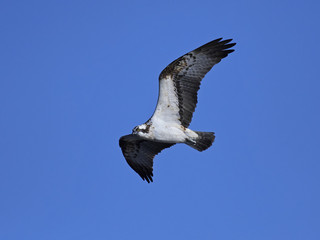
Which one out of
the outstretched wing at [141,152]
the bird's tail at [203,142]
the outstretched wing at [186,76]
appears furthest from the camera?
the outstretched wing at [141,152]

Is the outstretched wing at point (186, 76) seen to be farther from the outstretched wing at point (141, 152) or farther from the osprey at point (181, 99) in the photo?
the outstretched wing at point (141, 152)

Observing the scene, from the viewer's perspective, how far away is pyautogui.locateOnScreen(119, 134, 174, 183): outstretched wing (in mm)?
13227

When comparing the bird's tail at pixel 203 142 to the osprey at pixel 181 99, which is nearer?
the osprey at pixel 181 99

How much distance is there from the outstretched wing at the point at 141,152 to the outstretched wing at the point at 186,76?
121cm

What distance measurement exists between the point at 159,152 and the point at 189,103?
1779mm

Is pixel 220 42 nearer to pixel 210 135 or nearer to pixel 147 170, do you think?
pixel 210 135

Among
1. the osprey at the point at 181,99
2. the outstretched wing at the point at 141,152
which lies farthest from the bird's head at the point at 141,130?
the outstretched wing at the point at 141,152

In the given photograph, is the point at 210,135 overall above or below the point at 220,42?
below

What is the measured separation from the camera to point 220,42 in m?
12.2

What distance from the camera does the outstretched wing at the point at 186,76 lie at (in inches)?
474

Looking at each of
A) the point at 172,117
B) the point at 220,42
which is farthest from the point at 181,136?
the point at 220,42

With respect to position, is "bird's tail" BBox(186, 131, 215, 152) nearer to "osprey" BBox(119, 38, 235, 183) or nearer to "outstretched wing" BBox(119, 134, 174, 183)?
"osprey" BBox(119, 38, 235, 183)

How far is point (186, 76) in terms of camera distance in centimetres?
1211

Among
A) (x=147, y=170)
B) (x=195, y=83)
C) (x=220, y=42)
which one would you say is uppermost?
(x=220, y=42)
